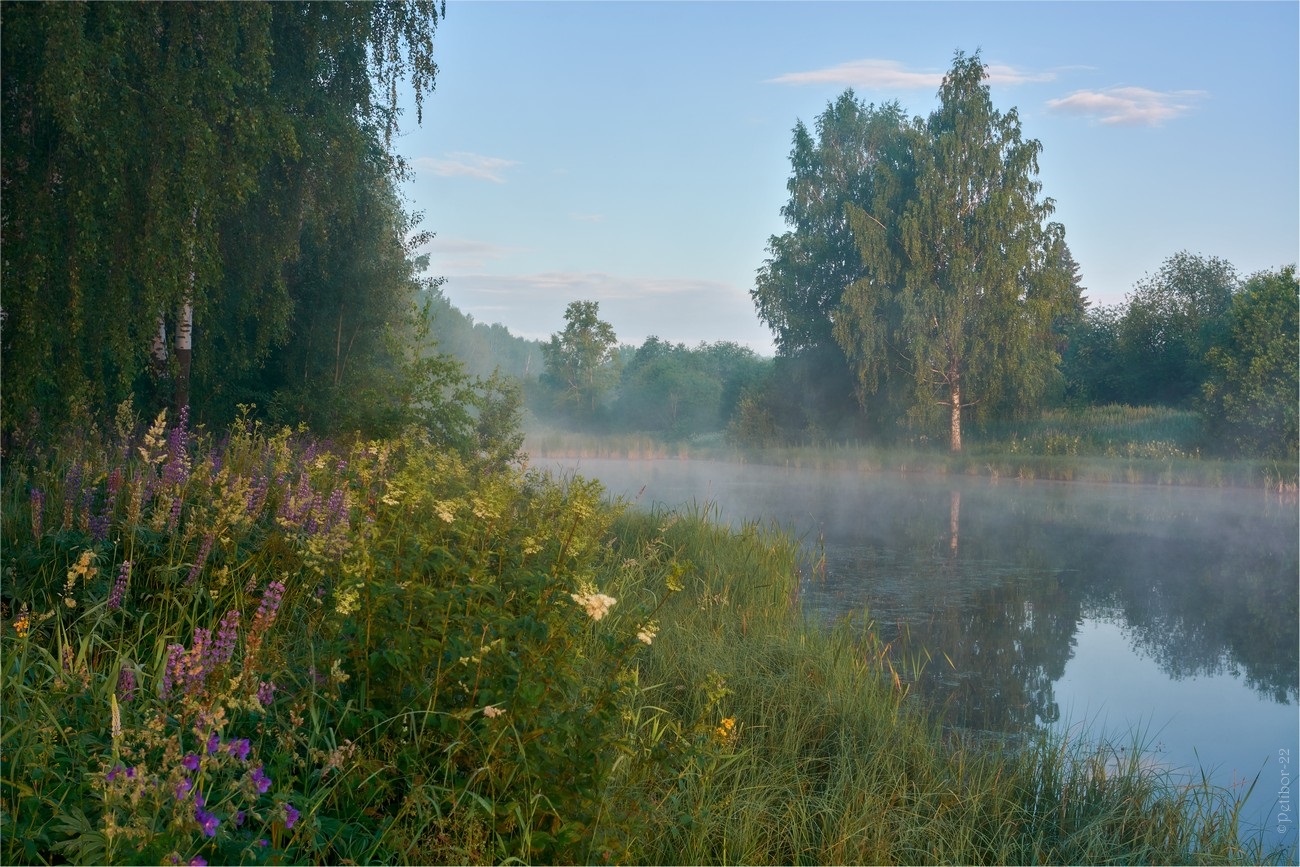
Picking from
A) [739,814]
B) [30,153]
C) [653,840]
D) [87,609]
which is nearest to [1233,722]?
[739,814]

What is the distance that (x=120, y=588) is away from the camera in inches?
132

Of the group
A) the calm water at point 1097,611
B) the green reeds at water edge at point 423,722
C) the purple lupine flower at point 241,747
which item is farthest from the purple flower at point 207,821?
the calm water at point 1097,611

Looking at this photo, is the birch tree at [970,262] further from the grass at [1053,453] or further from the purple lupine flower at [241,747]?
the purple lupine flower at [241,747]

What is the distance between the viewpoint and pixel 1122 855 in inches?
146

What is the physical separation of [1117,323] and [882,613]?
30002 millimetres

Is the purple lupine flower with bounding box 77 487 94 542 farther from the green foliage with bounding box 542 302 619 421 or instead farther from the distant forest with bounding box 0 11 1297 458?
the green foliage with bounding box 542 302 619 421

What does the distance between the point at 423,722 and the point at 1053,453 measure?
25.4 meters

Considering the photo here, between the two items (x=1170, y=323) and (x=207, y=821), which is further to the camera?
(x=1170, y=323)

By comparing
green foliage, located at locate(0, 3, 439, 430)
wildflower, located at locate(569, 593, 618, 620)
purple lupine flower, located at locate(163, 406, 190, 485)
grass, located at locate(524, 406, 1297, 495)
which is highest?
green foliage, located at locate(0, 3, 439, 430)

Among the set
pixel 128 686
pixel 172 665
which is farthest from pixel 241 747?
pixel 128 686

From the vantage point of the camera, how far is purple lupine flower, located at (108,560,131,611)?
327cm

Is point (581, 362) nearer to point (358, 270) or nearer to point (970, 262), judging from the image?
point (970, 262)

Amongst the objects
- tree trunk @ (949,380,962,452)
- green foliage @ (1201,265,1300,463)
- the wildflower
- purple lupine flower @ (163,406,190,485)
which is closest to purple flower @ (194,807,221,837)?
the wildflower

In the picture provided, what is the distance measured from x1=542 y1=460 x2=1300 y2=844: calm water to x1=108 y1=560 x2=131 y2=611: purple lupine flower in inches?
173
